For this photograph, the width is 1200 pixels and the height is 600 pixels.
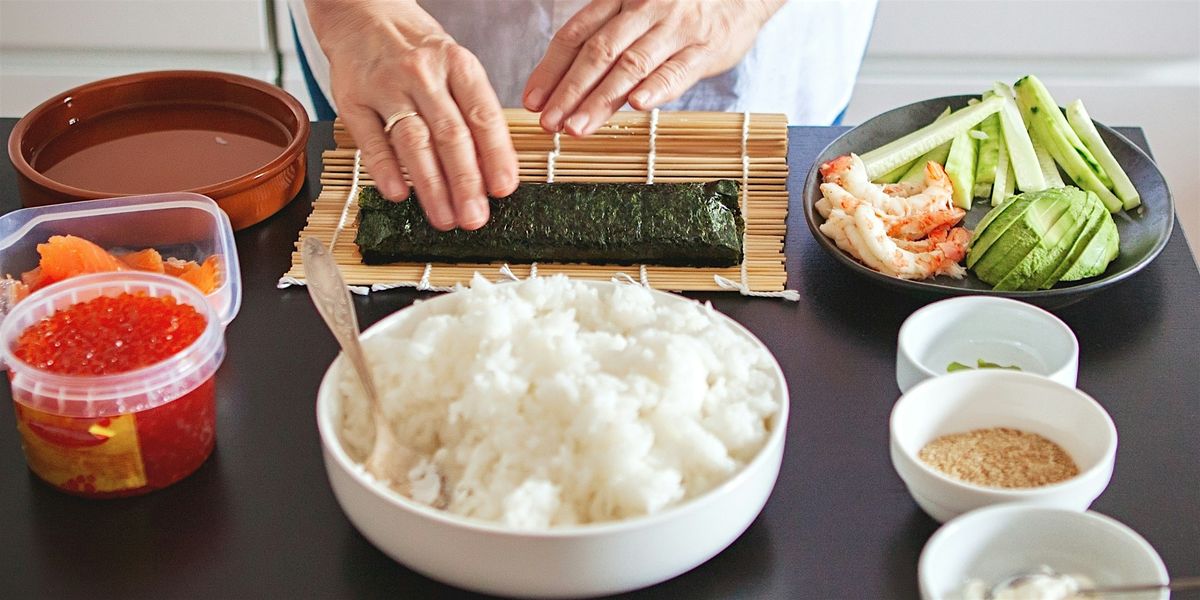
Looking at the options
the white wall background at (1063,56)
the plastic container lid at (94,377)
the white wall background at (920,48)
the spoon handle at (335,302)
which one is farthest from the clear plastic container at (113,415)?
the white wall background at (1063,56)

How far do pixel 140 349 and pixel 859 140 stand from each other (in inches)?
42.8

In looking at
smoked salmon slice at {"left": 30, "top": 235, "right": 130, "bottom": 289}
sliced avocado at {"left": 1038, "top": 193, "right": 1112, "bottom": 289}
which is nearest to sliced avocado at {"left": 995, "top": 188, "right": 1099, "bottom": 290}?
sliced avocado at {"left": 1038, "top": 193, "right": 1112, "bottom": 289}

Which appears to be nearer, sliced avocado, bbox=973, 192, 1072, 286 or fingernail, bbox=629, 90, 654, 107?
sliced avocado, bbox=973, 192, 1072, 286

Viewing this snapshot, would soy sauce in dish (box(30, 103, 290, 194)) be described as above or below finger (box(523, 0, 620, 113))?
below

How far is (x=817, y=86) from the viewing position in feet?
7.76

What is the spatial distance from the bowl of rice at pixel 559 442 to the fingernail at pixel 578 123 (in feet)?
1.49

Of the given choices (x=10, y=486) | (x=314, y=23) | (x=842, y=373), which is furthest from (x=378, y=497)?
(x=314, y=23)

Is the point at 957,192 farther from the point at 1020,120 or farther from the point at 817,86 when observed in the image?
the point at 817,86

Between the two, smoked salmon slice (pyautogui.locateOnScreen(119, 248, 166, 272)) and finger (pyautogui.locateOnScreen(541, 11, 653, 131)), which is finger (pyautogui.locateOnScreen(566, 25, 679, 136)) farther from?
smoked salmon slice (pyautogui.locateOnScreen(119, 248, 166, 272))

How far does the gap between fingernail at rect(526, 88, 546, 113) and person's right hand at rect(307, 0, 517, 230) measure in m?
0.09

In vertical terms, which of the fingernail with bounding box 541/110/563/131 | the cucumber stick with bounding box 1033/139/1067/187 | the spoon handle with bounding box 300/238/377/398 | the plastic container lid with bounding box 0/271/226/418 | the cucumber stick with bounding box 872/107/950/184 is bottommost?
the cucumber stick with bounding box 872/107/950/184

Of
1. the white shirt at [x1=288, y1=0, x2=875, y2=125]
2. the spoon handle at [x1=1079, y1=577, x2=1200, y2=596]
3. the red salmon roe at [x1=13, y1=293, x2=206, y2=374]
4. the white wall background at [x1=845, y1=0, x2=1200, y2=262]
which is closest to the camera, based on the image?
the spoon handle at [x1=1079, y1=577, x2=1200, y2=596]

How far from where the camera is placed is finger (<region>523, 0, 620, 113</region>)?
166cm

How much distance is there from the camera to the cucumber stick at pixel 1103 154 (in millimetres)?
1680
